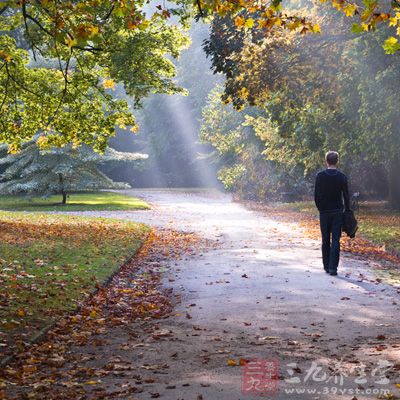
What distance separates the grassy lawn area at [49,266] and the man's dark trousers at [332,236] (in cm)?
385

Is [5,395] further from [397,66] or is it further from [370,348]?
[397,66]

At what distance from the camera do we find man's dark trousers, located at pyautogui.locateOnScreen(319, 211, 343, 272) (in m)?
11.7

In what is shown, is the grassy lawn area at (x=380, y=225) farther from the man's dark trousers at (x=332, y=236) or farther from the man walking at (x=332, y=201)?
the man walking at (x=332, y=201)

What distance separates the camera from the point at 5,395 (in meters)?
5.38

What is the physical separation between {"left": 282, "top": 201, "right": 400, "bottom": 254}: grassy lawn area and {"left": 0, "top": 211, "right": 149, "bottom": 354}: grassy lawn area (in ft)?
20.6

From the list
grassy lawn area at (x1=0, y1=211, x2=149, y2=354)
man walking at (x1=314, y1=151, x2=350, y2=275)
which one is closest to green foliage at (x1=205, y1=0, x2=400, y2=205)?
man walking at (x1=314, y1=151, x2=350, y2=275)

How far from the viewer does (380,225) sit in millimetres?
23281

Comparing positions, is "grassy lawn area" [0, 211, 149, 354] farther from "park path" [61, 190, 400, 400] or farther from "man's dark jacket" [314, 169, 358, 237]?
"man's dark jacket" [314, 169, 358, 237]

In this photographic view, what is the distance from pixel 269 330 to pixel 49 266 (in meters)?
6.40

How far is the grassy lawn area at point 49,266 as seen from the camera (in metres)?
8.45

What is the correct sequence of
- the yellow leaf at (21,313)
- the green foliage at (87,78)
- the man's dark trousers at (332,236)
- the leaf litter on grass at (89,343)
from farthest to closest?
the green foliage at (87,78)
the man's dark trousers at (332,236)
the yellow leaf at (21,313)
the leaf litter on grass at (89,343)

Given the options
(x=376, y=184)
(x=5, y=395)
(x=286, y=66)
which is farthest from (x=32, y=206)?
(x=5, y=395)

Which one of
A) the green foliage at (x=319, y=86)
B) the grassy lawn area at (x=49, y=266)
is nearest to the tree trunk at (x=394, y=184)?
the green foliage at (x=319, y=86)

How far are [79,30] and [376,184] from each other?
36.1m
